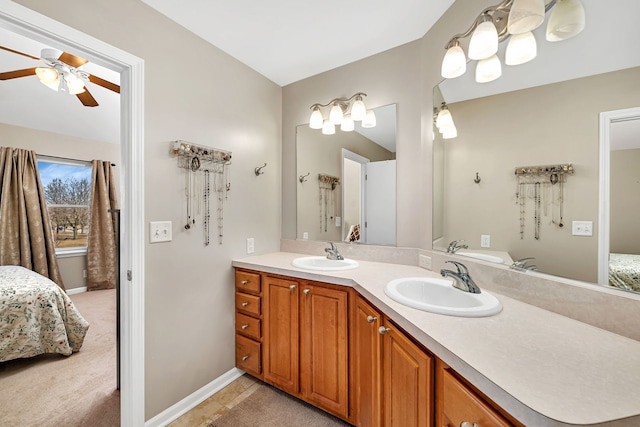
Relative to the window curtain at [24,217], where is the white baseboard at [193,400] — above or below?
below

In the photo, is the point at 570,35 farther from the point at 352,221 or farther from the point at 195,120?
the point at 195,120

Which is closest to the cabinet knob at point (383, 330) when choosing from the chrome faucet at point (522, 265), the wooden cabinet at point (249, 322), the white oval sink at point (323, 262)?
the chrome faucet at point (522, 265)

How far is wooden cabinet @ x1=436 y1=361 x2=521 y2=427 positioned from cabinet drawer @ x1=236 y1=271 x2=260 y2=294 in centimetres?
130

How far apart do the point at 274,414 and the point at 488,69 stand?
2.25 meters

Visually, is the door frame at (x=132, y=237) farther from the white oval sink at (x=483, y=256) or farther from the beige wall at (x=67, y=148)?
the beige wall at (x=67, y=148)

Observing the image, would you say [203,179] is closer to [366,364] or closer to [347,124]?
[347,124]

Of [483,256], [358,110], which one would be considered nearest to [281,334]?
[483,256]

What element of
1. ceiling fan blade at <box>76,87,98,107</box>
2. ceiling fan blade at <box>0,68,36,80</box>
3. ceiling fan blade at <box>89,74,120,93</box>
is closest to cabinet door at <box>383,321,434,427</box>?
ceiling fan blade at <box>89,74,120,93</box>

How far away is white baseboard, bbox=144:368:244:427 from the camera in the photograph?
1500 millimetres

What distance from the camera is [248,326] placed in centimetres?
188

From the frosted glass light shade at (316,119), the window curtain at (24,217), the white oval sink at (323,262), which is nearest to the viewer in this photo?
the white oval sink at (323,262)

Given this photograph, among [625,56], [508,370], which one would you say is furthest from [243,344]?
[625,56]

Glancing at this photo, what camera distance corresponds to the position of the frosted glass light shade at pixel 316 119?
2.16m

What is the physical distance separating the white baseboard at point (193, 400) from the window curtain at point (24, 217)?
11.3 ft
